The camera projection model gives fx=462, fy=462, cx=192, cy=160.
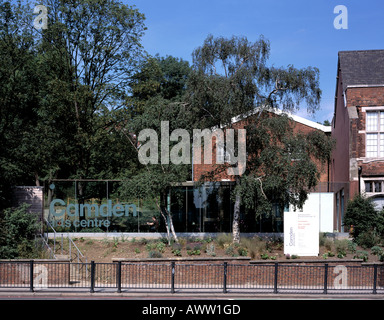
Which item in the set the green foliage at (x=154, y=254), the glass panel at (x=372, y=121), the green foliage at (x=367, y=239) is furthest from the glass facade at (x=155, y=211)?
the glass panel at (x=372, y=121)

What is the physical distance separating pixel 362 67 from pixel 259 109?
10.5 metres

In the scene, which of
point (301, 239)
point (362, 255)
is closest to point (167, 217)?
point (301, 239)

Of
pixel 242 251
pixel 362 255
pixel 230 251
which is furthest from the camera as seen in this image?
pixel 230 251

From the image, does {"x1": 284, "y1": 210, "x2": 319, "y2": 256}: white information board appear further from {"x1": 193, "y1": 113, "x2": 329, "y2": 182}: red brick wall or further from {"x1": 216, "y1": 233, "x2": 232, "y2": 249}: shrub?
{"x1": 216, "y1": 233, "x2": 232, "y2": 249}: shrub

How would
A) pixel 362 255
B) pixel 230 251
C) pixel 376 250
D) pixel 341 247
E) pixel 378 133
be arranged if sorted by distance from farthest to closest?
pixel 378 133 < pixel 341 247 < pixel 376 250 < pixel 230 251 < pixel 362 255

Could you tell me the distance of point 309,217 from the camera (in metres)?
21.7

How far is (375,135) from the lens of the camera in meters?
27.3

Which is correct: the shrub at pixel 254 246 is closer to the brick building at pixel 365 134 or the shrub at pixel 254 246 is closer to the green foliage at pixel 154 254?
the green foliage at pixel 154 254

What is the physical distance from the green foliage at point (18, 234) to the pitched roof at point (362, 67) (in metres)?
19.9

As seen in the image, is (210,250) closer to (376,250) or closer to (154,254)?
(154,254)

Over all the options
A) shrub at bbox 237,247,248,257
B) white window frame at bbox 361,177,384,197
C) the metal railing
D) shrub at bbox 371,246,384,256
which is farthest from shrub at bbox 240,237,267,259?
white window frame at bbox 361,177,384,197

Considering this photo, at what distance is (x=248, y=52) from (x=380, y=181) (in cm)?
1152

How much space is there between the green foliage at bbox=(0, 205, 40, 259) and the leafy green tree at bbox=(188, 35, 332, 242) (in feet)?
30.8

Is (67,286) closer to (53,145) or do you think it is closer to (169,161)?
(169,161)
